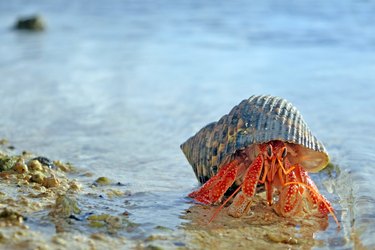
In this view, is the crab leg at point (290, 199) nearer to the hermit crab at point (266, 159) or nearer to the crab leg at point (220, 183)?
the hermit crab at point (266, 159)

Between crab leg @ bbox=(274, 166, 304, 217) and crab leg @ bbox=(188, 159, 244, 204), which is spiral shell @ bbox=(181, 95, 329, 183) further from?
crab leg @ bbox=(274, 166, 304, 217)

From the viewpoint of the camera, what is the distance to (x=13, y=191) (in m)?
4.45

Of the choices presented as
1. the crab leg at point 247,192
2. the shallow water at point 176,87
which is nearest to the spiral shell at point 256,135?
the crab leg at point 247,192

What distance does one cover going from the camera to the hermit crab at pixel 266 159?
434 centimetres

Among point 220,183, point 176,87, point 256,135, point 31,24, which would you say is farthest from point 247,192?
point 31,24

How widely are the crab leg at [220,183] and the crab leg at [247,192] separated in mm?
124

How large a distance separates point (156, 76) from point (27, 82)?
1919 millimetres

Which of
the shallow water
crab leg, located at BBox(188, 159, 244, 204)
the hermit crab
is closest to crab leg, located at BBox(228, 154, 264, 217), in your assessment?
the hermit crab

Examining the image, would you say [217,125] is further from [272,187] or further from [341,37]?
[341,37]

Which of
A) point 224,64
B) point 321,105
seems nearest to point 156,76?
point 224,64

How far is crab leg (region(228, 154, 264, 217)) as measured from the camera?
4.35 metres

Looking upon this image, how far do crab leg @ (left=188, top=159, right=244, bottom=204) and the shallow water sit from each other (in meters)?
0.18

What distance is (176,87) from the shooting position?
8.98 m

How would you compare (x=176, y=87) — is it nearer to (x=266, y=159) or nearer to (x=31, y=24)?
(x=266, y=159)
